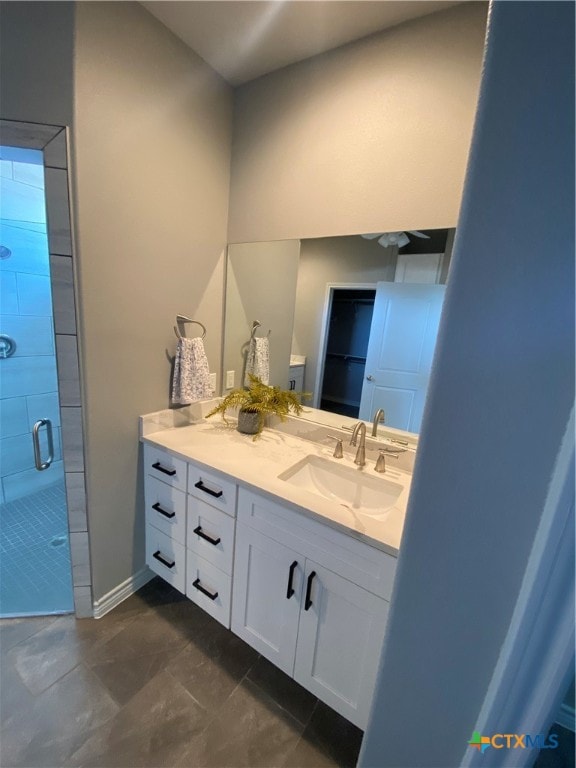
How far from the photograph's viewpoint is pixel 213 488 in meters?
1.20

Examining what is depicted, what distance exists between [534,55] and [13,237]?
2.61 m

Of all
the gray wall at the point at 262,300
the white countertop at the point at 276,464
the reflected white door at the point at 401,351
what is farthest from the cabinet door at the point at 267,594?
the gray wall at the point at 262,300

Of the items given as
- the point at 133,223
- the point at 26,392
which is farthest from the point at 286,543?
the point at 26,392

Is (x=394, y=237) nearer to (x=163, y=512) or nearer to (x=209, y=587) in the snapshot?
(x=163, y=512)

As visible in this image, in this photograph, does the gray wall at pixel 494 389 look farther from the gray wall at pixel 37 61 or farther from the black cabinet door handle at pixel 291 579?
the gray wall at pixel 37 61

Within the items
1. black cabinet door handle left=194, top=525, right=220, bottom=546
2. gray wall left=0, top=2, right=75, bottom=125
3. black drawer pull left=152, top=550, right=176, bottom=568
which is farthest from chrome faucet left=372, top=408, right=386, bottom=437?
gray wall left=0, top=2, right=75, bottom=125

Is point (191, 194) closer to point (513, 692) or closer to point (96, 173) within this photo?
point (96, 173)

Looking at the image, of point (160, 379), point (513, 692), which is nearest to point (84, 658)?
point (160, 379)

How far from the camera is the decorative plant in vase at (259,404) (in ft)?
4.93

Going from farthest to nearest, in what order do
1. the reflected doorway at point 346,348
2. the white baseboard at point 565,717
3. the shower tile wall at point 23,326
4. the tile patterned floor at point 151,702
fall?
the shower tile wall at point 23,326 → the reflected doorway at point 346,348 → the tile patterned floor at point 151,702 → the white baseboard at point 565,717

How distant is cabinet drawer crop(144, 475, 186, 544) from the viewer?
4.38 feet

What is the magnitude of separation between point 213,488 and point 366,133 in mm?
1547

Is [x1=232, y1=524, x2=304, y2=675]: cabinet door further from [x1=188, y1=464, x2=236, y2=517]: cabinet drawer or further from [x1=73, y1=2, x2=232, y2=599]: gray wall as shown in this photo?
[x1=73, y1=2, x2=232, y2=599]: gray wall

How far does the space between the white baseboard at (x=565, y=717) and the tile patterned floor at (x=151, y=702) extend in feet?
3.24
